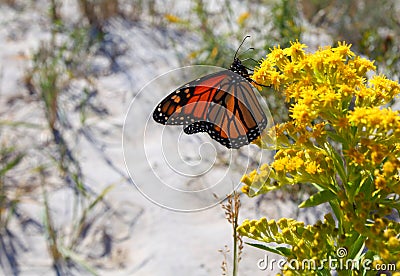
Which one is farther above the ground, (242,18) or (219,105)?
(242,18)

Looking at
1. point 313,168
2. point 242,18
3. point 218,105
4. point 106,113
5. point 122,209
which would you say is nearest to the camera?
point 313,168

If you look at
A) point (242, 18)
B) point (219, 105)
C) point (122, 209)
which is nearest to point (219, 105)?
point (219, 105)

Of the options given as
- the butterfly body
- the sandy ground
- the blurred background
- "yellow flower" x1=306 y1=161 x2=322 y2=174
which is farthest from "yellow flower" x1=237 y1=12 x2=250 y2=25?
"yellow flower" x1=306 y1=161 x2=322 y2=174

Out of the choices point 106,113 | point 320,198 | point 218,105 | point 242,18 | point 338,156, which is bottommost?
point 320,198

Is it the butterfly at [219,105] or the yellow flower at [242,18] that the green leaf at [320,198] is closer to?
the butterfly at [219,105]

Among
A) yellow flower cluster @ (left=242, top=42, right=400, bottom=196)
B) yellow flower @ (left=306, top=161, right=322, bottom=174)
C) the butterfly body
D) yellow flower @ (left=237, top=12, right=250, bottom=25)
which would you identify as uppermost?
yellow flower @ (left=237, top=12, right=250, bottom=25)

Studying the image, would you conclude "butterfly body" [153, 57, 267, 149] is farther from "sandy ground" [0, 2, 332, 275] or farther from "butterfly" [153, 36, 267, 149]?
"sandy ground" [0, 2, 332, 275]

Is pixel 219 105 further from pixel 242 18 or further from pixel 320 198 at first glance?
pixel 242 18
